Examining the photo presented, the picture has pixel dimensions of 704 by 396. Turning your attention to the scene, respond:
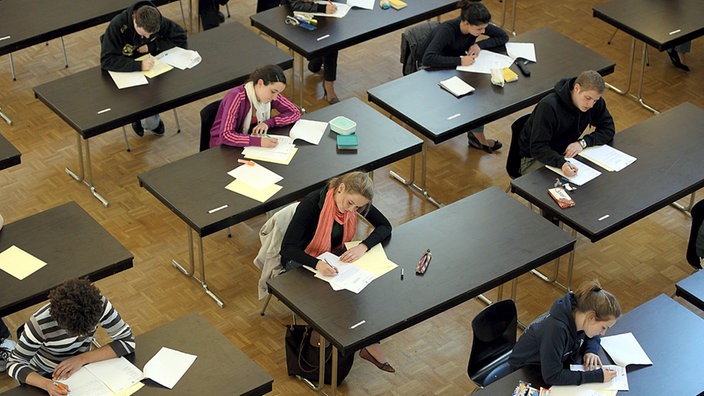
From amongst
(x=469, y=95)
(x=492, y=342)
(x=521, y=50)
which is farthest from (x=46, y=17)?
(x=492, y=342)

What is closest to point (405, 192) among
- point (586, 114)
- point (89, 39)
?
point (586, 114)

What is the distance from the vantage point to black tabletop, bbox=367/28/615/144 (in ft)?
23.8

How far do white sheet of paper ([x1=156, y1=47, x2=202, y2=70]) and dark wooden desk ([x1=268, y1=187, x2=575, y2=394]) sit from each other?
2.31 meters

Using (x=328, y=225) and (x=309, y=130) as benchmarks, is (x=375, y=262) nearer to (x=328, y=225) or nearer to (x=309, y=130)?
(x=328, y=225)

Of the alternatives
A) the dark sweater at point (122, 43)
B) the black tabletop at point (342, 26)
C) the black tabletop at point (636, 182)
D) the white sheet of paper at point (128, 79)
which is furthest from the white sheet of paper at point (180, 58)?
the black tabletop at point (636, 182)

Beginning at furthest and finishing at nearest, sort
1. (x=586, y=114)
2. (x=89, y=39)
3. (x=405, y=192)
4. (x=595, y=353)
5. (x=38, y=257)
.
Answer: (x=89, y=39)
(x=405, y=192)
(x=586, y=114)
(x=38, y=257)
(x=595, y=353)

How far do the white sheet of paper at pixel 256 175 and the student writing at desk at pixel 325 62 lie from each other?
161cm

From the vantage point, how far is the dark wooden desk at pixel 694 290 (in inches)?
231

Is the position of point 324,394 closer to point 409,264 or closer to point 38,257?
point 409,264

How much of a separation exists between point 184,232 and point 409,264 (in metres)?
2.07

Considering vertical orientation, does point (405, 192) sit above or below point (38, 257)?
below

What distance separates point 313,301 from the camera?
5684 millimetres

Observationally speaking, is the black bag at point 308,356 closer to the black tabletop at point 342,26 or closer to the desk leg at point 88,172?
the desk leg at point 88,172

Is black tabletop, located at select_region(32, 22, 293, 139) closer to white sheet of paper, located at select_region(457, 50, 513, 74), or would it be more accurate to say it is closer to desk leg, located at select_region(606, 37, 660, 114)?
white sheet of paper, located at select_region(457, 50, 513, 74)
